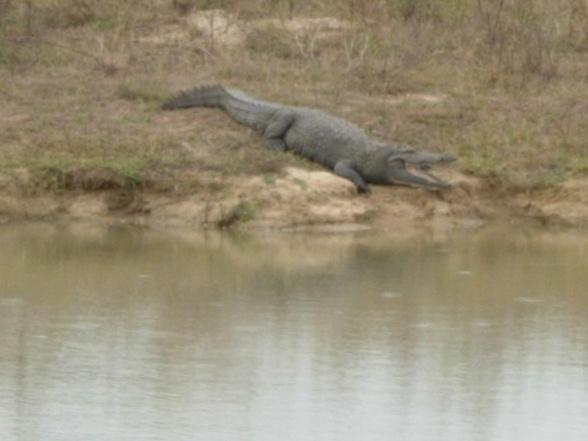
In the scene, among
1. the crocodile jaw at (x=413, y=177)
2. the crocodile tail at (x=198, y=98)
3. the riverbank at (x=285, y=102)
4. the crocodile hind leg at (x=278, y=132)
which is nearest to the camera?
the riverbank at (x=285, y=102)

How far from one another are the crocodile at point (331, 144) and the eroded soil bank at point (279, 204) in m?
0.17

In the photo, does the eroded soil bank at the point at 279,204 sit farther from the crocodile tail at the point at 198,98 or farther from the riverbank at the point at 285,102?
the crocodile tail at the point at 198,98

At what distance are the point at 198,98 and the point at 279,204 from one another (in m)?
1.94

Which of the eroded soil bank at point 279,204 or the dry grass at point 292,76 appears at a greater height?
the dry grass at point 292,76

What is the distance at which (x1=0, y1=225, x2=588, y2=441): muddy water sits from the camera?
5918mm

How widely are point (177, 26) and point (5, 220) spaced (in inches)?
172

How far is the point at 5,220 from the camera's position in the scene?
10422 mm

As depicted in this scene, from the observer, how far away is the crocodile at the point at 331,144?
11.3 m

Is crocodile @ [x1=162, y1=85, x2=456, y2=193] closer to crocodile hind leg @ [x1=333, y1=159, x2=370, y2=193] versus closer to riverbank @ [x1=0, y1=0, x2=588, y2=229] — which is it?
crocodile hind leg @ [x1=333, y1=159, x2=370, y2=193]

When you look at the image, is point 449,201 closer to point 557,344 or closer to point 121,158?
point 121,158

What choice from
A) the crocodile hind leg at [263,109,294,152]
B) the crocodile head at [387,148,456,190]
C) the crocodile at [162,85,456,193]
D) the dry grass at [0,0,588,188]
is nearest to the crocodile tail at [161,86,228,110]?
the crocodile at [162,85,456,193]

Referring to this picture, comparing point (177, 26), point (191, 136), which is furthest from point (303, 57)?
point (191, 136)

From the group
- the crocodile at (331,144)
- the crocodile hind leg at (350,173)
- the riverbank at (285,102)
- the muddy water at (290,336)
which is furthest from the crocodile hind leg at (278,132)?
the muddy water at (290,336)

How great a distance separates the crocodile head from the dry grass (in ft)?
0.95
